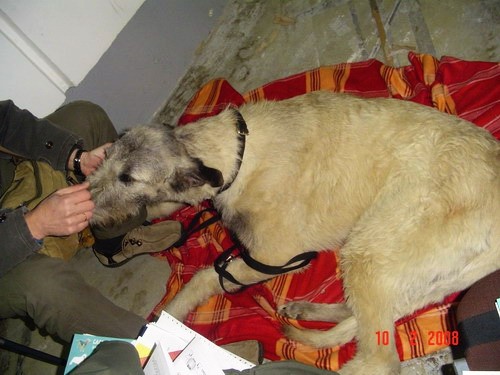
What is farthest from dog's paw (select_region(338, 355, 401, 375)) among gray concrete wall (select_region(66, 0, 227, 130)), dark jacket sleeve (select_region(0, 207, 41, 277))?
gray concrete wall (select_region(66, 0, 227, 130))

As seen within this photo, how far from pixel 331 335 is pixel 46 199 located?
2.30 meters

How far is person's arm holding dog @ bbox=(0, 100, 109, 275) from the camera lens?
2.63m

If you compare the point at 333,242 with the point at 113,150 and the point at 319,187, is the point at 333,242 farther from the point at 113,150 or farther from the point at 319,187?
the point at 113,150

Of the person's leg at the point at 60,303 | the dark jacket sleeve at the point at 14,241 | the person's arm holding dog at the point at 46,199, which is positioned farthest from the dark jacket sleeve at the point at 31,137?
the person's leg at the point at 60,303

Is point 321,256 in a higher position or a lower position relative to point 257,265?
higher

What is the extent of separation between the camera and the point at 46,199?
2.75m

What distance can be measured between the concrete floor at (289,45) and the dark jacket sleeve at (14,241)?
1.34 m

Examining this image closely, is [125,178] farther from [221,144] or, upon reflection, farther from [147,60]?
[147,60]

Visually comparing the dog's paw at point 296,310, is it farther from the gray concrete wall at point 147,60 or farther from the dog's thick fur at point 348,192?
the gray concrete wall at point 147,60

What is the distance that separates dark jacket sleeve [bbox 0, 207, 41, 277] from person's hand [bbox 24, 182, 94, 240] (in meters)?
0.05

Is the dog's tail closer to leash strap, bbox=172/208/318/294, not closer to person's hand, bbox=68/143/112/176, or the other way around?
leash strap, bbox=172/208/318/294

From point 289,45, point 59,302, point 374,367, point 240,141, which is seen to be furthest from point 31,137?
point 289,45

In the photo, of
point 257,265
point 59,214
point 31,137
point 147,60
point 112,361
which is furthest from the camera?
point 147,60

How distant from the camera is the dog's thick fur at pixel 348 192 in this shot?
230cm
